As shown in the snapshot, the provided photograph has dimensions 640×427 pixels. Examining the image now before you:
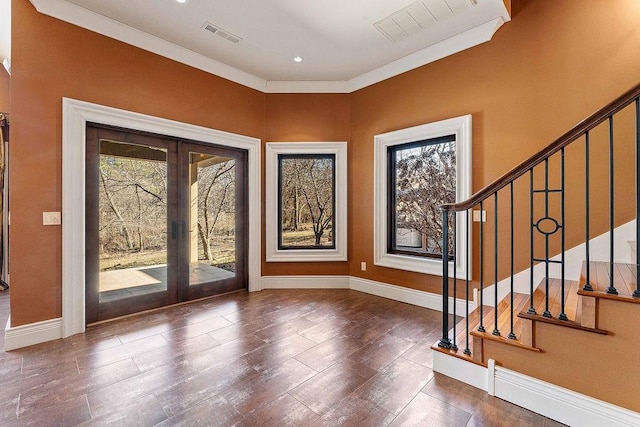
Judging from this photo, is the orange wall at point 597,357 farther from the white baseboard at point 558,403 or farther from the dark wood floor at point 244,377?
the dark wood floor at point 244,377

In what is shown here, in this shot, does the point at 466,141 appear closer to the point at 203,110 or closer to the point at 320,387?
the point at 320,387

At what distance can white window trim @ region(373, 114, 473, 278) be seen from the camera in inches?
133

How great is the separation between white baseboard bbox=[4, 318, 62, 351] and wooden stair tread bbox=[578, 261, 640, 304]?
431cm

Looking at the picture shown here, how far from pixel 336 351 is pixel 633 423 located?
1.85 meters

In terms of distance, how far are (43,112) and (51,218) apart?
40.2 inches

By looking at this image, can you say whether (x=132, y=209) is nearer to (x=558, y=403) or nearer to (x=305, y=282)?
(x=305, y=282)

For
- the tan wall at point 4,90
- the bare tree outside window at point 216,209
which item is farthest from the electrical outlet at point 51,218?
the tan wall at point 4,90

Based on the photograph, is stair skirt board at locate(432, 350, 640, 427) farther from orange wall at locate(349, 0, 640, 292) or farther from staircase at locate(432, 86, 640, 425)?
orange wall at locate(349, 0, 640, 292)

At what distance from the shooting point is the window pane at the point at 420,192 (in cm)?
369


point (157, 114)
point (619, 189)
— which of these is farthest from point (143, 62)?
point (619, 189)

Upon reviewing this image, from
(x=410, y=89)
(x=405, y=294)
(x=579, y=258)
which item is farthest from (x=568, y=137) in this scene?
(x=405, y=294)

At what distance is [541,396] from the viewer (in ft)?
5.94

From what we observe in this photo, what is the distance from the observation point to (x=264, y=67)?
415 cm

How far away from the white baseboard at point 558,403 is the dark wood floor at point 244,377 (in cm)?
7
